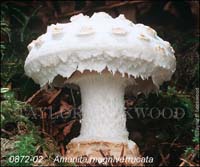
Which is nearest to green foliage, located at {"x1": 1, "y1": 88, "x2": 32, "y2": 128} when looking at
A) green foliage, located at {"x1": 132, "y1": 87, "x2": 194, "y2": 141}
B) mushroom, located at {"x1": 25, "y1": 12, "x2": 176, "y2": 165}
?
mushroom, located at {"x1": 25, "y1": 12, "x2": 176, "y2": 165}

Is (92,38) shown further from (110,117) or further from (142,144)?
(142,144)

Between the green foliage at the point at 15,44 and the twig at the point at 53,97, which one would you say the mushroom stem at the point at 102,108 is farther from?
the green foliage at the point at 15,44

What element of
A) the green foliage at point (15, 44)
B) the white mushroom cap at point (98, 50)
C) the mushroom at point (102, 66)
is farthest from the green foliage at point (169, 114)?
the green foliage at point (15, 44)

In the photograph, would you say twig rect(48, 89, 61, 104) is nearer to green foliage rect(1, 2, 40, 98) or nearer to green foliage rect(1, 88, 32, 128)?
green foliage rect(1, 2, 40, 98)

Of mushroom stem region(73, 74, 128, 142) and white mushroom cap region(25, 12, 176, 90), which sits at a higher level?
white mushroom cap region(25, 12, 176, 90)

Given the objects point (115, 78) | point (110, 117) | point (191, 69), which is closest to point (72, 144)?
point (110, 117)
